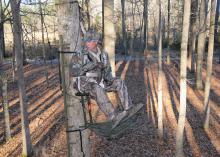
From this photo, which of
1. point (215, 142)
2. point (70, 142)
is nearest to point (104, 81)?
point (70, 142)

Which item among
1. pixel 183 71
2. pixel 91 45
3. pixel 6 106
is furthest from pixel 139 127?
pixel 91 45

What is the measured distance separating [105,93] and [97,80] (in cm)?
24

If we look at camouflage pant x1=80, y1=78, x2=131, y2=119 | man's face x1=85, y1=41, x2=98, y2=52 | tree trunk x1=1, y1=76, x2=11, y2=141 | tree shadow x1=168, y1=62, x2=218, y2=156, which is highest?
man's face x1=85, y1=41, x2=98, y2=52

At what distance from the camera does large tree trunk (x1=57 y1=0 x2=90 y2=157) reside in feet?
15.9

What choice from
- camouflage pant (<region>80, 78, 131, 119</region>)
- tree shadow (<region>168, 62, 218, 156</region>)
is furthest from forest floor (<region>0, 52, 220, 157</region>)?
camouflage pant (<region>80, 78, 131, 119</region>)

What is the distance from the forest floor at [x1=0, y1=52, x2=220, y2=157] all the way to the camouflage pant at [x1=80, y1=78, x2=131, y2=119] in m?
2.78

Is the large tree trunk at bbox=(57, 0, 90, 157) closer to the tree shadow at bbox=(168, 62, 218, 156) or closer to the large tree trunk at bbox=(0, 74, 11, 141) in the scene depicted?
the large tree trunk at bbox=(0, 74, 11, 141)

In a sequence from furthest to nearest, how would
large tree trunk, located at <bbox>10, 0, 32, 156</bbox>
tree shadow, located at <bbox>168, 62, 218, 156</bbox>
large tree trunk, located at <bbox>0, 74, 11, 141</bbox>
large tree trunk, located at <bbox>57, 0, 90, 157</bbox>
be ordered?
1. large tree trunk, located at <bbox>0, 74, 11, 141</bbox>
2. tree shadow, located at <bbox>168, 62, 218, 156</bbox>
3. large tree trunk, located at <bbox>10, 0, 32, 156</bbox>
4. large tree trunk, located at <bbox>57, 0, 90, 157</bbox>

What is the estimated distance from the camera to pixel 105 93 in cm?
512

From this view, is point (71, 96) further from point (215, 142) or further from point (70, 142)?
point (215, 142)

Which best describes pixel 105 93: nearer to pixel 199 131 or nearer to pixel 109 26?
pixel 109 26

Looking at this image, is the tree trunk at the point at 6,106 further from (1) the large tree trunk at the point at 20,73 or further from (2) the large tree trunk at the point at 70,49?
(2) the large tree trunk at the point at 70,49

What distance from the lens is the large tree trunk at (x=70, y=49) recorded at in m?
4.85

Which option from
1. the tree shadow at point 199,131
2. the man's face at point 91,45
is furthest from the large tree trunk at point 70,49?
the tree shadow at point 199,131
